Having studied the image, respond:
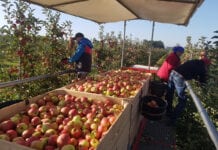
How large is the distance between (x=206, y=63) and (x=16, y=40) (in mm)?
4281

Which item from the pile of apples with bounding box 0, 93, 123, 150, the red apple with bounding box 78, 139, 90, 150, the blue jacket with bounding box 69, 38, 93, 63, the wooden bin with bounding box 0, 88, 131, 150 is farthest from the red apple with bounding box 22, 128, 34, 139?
the blue jacket with bounding box 69, 38, 93, 63

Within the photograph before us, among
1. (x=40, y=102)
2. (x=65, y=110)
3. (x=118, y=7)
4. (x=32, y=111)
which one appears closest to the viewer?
(x=32, y=111)

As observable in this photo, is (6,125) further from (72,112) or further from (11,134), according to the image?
(72,112)

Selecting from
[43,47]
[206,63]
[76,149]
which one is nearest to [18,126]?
[76,149]

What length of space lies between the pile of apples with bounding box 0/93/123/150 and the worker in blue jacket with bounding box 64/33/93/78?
7.62ft

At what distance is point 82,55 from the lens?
5.85 metres

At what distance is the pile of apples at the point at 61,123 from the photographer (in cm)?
217

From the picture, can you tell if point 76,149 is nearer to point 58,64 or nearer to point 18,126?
point 18,126

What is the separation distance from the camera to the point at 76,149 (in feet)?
7.25

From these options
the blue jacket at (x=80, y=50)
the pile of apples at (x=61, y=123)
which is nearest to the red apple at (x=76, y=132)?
the pile of apples at (x=61, y=123)

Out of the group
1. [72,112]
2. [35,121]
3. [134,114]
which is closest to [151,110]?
[134,114]

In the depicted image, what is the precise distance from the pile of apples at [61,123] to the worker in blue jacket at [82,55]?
2.32m

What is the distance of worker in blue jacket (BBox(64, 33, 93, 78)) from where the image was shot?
5770mm

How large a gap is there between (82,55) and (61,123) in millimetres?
3291
